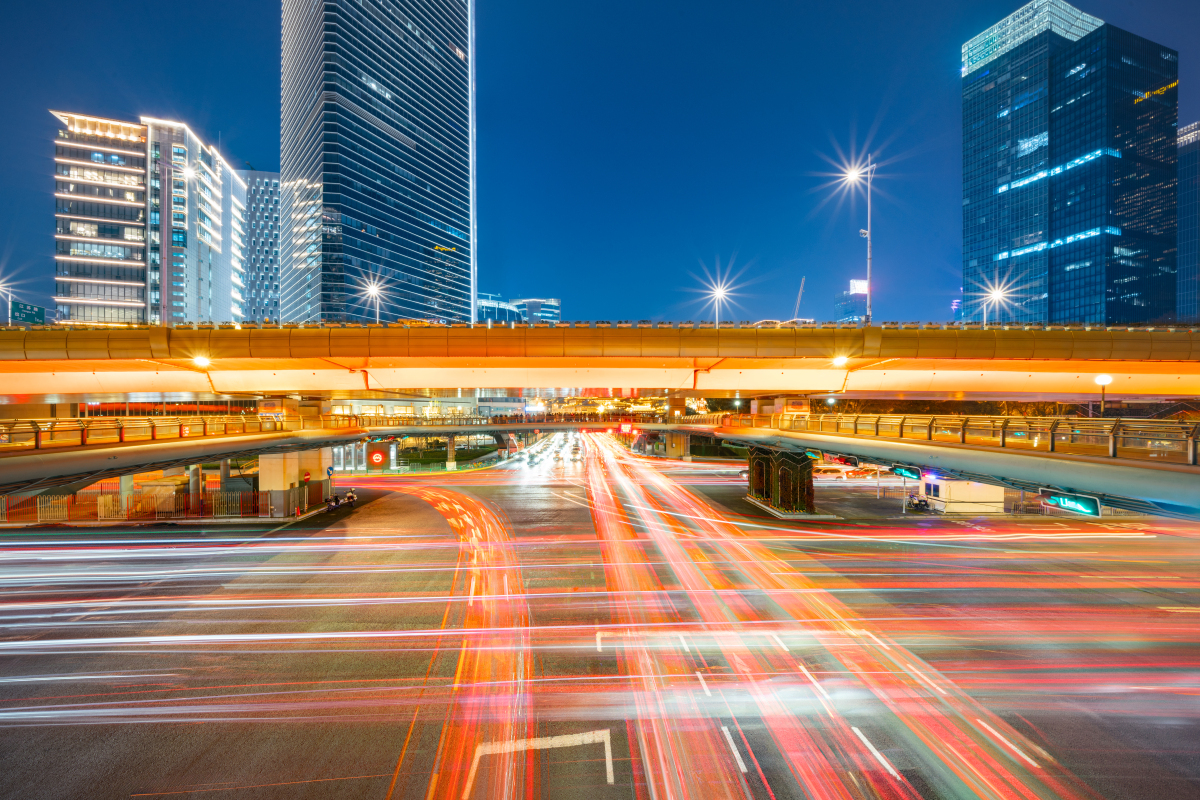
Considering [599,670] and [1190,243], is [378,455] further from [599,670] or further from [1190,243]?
[1190,243]

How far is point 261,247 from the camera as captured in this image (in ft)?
583

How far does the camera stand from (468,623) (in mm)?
13391

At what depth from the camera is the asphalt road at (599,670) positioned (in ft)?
26.9

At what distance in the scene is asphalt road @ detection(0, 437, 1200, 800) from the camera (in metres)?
8.19

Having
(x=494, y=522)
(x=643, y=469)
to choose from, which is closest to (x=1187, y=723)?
(x=494, y=522)

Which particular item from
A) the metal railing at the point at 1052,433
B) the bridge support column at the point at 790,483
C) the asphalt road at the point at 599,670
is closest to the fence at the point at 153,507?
the asphalt road at the point at 599,670

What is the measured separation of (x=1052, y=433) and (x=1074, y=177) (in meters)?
171

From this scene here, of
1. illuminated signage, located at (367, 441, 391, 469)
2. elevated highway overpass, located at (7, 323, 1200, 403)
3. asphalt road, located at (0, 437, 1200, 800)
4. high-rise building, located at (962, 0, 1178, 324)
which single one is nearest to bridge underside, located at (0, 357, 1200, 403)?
elevated highway overpass, located at (7, 323, 1200, 403)

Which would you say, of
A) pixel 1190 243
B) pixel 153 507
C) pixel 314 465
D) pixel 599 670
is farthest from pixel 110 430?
pixel 1190 243

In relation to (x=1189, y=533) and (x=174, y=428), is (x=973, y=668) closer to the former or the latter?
(x=1189, y=533)

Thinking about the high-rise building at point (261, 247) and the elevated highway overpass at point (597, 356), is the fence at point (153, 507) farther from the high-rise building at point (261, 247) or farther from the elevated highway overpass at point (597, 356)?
the high-rise building at point (261, 247)

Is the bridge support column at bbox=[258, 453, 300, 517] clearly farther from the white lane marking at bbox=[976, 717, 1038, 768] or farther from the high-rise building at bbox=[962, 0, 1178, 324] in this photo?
the high-rise building at bbox=[962, 0, 1178, 324]

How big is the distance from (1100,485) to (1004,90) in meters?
205

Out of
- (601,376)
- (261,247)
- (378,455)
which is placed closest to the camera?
(601,376)
